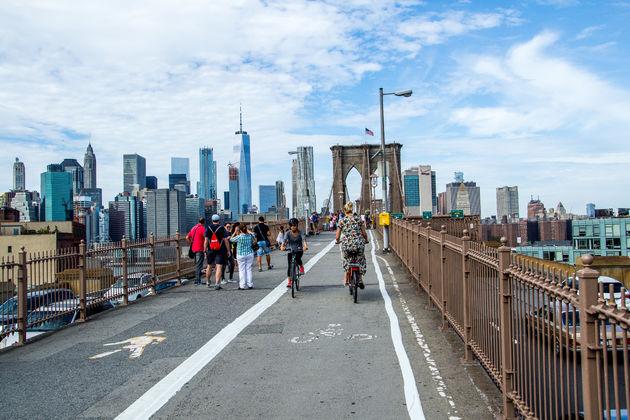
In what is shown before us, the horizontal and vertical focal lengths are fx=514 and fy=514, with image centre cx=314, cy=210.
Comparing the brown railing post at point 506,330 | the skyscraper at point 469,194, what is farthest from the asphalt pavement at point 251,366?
the skyscraper at point 469,194

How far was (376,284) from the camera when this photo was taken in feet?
41.0

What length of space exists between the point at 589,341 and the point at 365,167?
299ft

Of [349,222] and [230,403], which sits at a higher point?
[349,222]

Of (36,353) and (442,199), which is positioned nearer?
(36,353)

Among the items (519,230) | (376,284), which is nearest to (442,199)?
(519,230)

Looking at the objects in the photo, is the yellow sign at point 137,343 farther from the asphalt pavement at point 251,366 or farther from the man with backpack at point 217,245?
the man with backpack at point 217,245

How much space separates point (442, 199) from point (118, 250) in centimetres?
19648

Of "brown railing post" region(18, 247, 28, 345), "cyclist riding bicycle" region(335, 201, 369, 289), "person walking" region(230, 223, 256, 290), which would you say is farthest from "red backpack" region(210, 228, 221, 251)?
"brown railing post" region(18, 247, 28, 345)

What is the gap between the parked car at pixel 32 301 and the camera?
7.82 metres

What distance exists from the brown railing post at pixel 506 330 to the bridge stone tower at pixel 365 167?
276 feet

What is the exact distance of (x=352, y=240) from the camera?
10156mm

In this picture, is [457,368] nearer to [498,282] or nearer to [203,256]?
[498,282]

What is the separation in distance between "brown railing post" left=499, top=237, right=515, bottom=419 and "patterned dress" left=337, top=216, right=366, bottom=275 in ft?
18.5

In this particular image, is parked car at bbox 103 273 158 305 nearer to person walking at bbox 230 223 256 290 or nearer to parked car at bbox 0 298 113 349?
parked car at bbox 0 298 113 349
